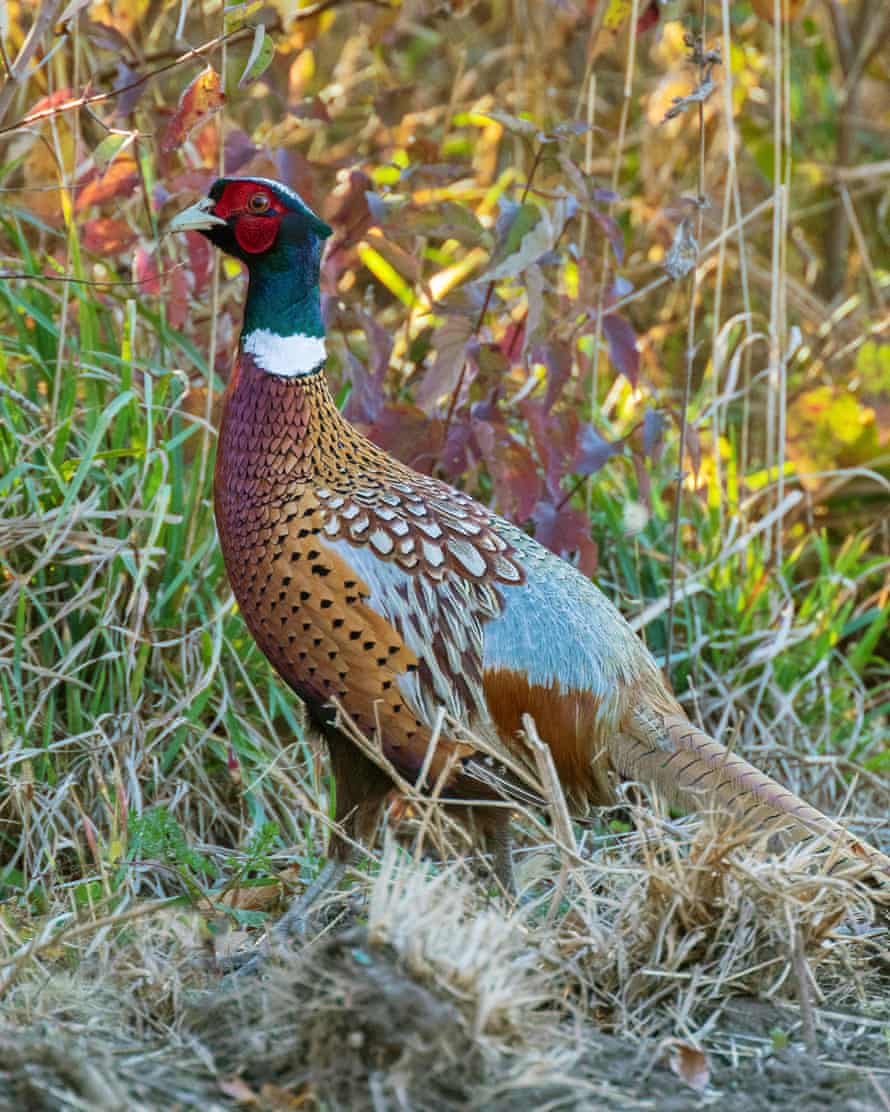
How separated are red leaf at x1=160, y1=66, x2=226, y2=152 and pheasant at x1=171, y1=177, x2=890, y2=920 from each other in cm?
13

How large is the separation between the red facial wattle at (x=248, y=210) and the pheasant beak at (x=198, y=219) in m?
0.03

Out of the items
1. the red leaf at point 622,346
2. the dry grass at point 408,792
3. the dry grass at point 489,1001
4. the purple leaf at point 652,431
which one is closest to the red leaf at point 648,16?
the dry grass at point 408,792

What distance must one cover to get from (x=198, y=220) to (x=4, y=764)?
116 centimetres

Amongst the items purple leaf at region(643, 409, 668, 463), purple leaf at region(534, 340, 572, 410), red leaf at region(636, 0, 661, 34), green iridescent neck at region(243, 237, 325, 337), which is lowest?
purple leaf at region(643, 409, 668, 463)

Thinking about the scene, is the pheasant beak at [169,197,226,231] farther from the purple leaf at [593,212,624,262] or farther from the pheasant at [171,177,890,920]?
the purple leaf at [593,212,624,262]

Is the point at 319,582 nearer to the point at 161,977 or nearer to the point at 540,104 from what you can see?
the point at 161,977

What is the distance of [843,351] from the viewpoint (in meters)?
5.27

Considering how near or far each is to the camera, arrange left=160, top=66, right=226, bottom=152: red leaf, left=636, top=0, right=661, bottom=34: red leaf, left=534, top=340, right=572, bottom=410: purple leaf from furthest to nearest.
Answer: left=636, top=0, right=661, bottom=34: red leaf < left=534, top=340, right=572, bottom=410: purple leaf < left=160, top=66, right=226, bottom=152: red leaf

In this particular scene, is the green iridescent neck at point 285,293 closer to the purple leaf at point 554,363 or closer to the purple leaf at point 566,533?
the purple leaf at point 554,363

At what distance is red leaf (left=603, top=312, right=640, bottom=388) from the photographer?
384 centimetres

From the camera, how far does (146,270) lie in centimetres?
371

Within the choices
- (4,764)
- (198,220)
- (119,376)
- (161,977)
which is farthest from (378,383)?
(161,977)

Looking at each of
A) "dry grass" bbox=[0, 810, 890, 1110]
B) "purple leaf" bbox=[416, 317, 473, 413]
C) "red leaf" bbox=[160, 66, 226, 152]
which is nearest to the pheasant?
"red leaf" bbox=[160, 66, 226, 152]

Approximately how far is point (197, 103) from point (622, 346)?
4.22 ft
